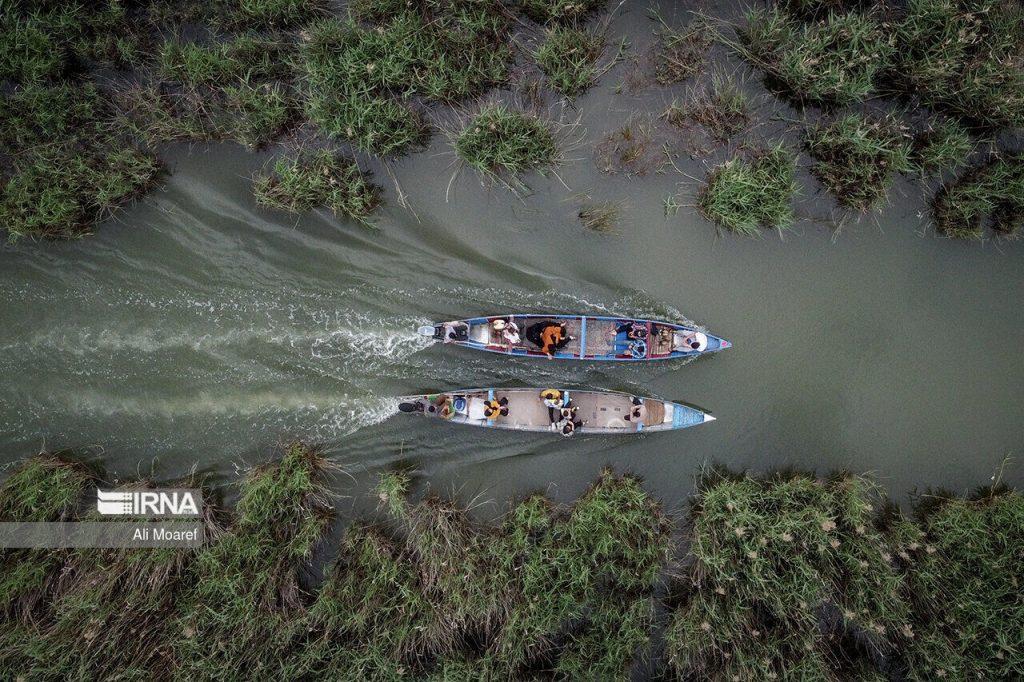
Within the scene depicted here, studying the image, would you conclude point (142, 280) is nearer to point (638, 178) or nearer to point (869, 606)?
point (638, 178)

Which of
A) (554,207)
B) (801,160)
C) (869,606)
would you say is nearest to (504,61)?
(554,207)

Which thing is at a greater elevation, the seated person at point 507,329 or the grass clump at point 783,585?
the seated person at point 507,329

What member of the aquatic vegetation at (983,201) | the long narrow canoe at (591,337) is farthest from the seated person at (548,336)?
the aquatic vegetation at (983,201)

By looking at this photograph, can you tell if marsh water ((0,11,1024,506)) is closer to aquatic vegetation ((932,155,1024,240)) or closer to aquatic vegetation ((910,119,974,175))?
aquatic vegetation ((932,155,1024,240))

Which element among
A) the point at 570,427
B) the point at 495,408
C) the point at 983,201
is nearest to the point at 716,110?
the point at 983,201

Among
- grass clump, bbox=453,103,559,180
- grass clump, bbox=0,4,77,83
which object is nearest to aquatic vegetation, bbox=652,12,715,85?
grass clump, bbox=453,103,559,180

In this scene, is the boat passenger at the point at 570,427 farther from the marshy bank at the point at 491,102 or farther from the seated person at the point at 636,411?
the marshy bank at the point at 491,102
